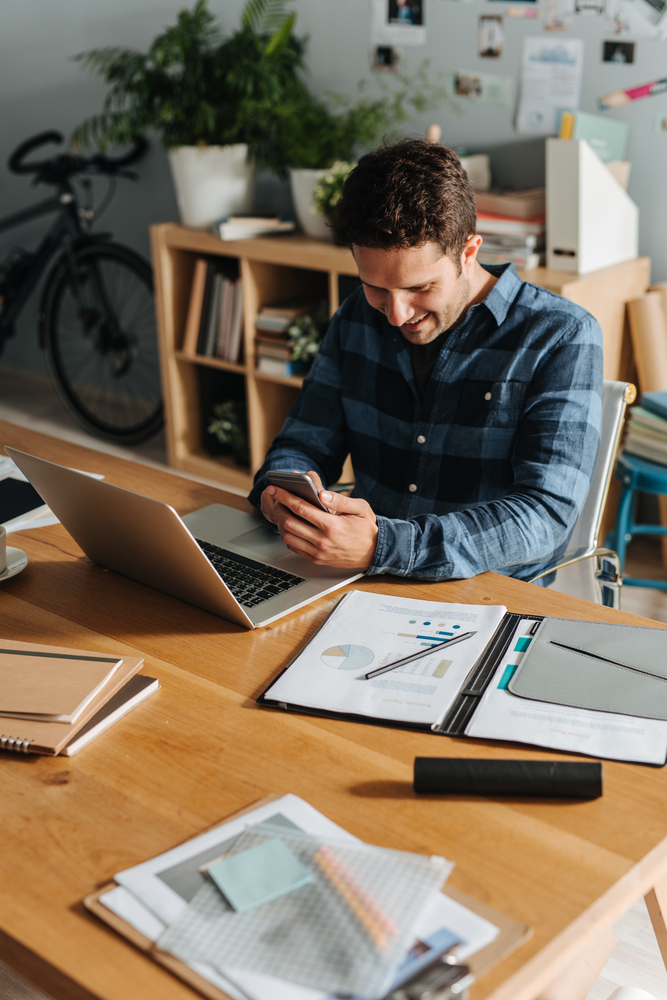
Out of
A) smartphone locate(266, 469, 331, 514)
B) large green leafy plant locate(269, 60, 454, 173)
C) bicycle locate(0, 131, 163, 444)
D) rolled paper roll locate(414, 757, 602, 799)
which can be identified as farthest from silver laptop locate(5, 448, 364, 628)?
bicycle locate(0, 131, 163, 444)

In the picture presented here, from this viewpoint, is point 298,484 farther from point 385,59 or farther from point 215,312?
point 385,59

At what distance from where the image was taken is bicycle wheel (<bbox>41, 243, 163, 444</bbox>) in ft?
11.8

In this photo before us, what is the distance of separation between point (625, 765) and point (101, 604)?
635 mm

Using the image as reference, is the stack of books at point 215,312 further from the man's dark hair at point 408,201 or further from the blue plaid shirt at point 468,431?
the man's dark hair at point 408,201

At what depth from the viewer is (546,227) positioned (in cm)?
243

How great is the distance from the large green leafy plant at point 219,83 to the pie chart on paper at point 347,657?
7.51 feet

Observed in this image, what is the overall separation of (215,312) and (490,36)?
3.96 feet

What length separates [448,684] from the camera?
906mm

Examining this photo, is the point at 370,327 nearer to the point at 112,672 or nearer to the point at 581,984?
the point at 112,672

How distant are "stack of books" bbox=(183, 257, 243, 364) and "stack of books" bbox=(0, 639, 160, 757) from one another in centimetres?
224

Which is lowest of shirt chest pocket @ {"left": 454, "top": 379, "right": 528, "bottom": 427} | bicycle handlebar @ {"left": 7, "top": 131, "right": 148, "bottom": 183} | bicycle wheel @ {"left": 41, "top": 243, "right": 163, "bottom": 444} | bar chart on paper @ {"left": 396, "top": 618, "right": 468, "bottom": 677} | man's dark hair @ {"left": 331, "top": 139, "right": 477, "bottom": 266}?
bicycle wheel @ {"left": 41, "top": 243, "right": 163, "bottom": 444}

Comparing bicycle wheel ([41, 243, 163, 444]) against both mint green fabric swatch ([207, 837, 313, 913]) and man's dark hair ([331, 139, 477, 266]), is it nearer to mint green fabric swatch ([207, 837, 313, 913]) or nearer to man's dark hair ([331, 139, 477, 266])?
man's dark hair ([331, 139, 477, 266])

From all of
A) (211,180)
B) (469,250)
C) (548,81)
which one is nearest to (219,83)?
(211,180)

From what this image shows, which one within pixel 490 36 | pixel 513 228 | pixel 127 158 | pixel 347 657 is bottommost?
pixel 347 657
